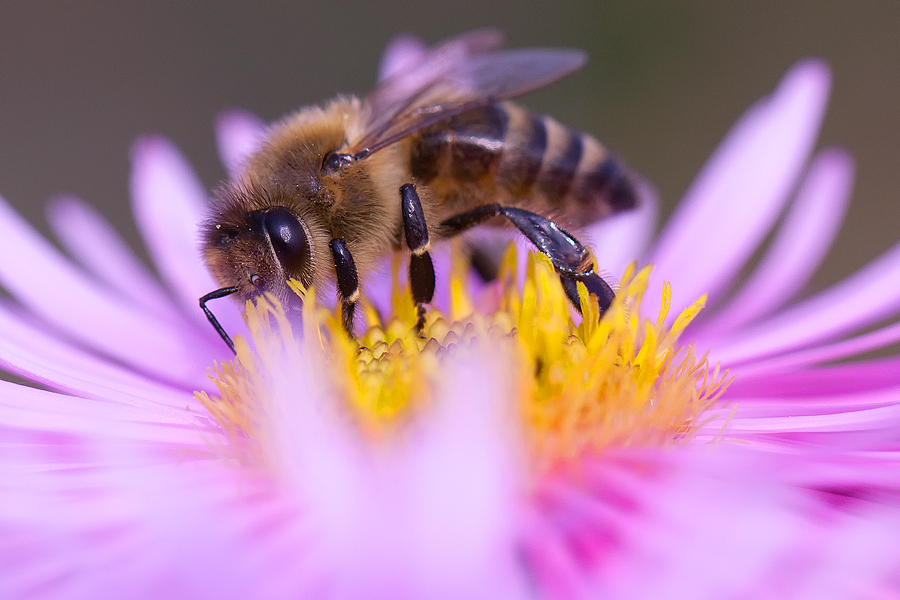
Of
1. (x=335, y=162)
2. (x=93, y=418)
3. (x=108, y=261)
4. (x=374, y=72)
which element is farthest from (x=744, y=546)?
(x=374, y=72)

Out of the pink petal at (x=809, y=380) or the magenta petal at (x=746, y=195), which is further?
the magenta petal at (x=746, y=195)

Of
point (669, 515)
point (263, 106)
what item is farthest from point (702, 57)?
point (669, 515)

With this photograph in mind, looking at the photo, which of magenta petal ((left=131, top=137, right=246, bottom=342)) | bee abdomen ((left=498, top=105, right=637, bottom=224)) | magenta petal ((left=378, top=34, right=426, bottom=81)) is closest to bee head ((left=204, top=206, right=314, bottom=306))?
bee abdomen ((left=498, top=105, right=637, bottom=224))

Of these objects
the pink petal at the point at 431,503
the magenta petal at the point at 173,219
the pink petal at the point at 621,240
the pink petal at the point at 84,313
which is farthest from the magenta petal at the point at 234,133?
the pink petal at the point at 431,503

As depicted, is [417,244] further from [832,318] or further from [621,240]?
[621,240]

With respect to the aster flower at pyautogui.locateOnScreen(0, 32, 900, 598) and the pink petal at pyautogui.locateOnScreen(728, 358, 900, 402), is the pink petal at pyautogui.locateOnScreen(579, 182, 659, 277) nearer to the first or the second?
the aster flower at pyautogui.locateOnScreen(0, 32, 900, 598)

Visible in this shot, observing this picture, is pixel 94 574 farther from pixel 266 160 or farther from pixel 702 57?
pixel 702 57

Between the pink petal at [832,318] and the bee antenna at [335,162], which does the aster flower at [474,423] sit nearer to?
the pink petal at [832,318]
